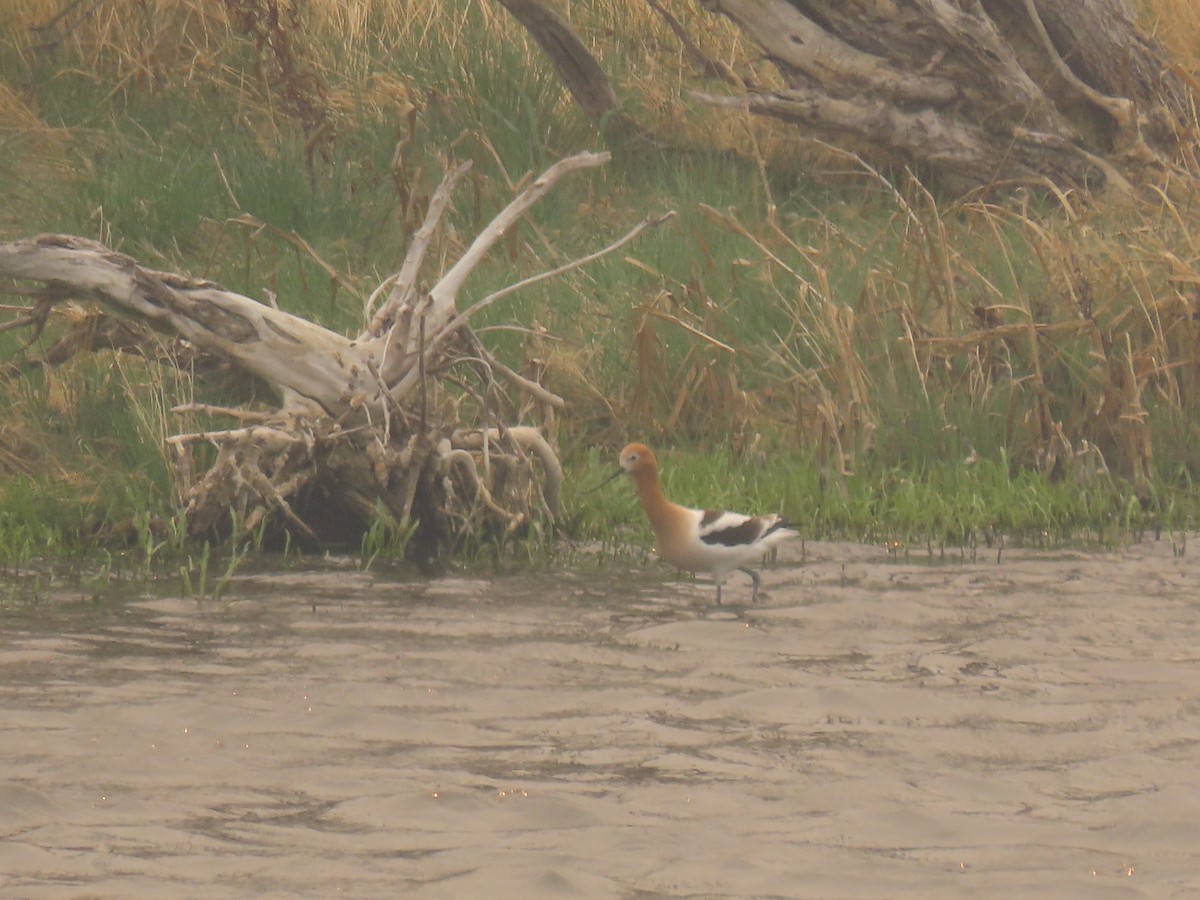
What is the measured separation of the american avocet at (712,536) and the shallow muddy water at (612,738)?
151mm

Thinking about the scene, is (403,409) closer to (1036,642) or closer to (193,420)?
(193,420)

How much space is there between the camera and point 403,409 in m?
7.96

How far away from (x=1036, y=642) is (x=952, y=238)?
4836mm

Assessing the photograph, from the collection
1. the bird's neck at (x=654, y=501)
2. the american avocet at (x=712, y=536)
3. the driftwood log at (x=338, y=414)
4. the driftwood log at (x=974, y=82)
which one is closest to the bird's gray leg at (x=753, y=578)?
the american avocet at (x=712, y=536)

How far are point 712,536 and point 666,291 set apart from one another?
2390 mm

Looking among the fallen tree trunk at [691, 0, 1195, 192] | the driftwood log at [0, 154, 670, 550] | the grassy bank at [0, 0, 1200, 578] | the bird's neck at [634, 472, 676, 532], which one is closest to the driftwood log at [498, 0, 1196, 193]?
the fallen tree trunk at [691, 0, 1195, 192]

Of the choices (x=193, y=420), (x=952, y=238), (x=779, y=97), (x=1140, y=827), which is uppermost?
(x=779, y=97)

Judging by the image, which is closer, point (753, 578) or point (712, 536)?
point (712, 536)

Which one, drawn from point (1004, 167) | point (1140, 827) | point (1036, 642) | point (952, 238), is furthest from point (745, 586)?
point (1004, 167)

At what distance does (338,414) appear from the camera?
7875 mm

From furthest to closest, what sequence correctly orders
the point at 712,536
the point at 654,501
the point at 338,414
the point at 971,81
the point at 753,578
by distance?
the point at 971,81
the point at 338,414
the point at 654,501
the point at 753,578
the point at 712,536

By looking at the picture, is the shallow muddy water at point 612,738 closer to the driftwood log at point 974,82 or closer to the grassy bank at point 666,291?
the grassy bank at point 666,291

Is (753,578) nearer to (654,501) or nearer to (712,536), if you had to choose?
(712,536)

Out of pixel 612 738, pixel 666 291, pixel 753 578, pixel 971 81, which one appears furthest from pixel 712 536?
pixel 971 81
